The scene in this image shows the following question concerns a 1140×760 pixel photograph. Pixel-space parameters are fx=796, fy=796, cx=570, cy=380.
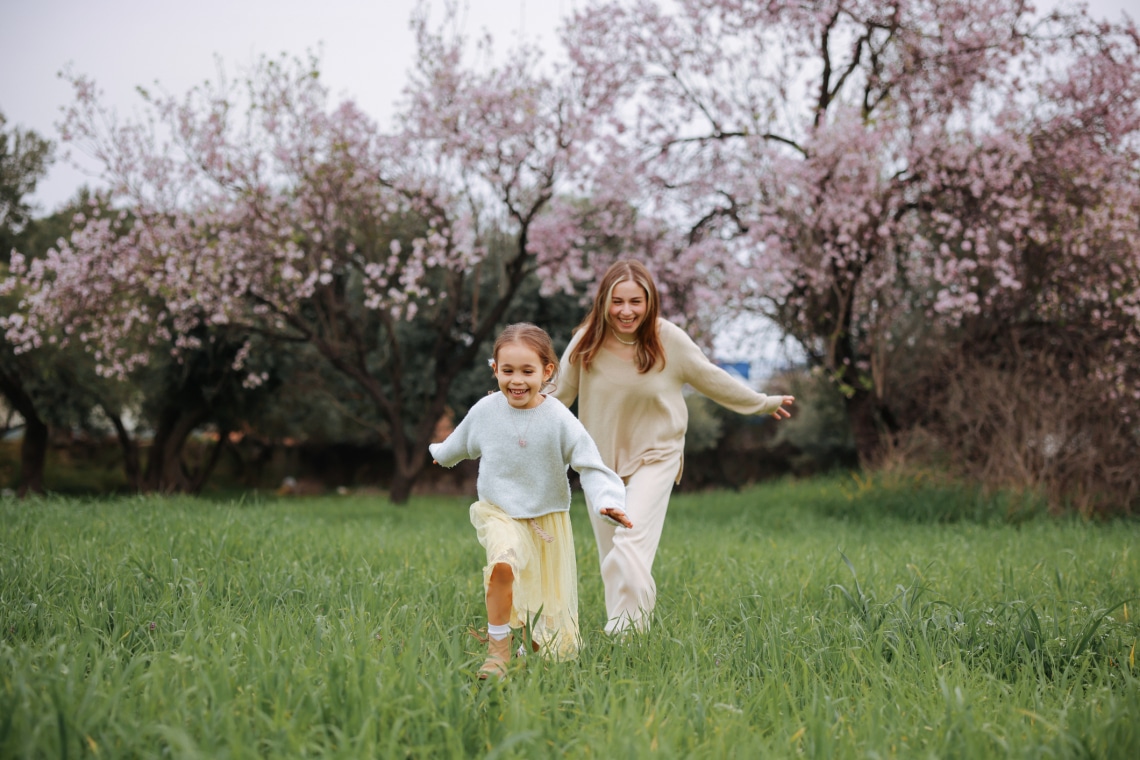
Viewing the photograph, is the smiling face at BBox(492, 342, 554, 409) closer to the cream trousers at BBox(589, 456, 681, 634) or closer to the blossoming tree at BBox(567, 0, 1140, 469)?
the cream trousers at BBox(589, 456, 681, 634)

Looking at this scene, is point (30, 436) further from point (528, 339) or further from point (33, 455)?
point (528, 339)

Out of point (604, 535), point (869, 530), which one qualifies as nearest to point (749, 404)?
point (604, 535)

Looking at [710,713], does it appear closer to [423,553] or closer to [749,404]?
[749,404]

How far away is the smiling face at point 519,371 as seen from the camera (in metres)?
3.22

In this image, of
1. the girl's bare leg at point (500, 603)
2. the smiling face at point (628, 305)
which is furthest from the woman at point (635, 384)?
the girl's bare leg at point (500, 603)

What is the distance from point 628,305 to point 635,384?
16.7 inches

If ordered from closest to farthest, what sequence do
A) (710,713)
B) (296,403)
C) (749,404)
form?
(710,713) < (749,404) < (296,403)

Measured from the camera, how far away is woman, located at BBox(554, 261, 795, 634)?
4000 mm

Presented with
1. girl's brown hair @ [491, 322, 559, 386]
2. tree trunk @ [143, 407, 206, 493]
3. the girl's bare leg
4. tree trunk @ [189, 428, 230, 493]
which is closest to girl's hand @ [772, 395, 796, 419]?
girl's brown hair @ [491, 322, 559, 386]

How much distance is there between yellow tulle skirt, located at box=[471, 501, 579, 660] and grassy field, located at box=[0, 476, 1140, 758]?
21 centimetres

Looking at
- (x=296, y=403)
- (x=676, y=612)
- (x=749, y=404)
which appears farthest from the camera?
(x=296, y=403)

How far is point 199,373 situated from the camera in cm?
1733

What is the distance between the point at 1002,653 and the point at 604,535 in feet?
6.01

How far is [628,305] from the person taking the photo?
156 inches
